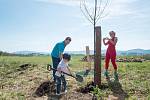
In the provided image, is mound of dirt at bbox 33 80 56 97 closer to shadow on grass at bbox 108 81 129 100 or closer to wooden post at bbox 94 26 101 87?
wooden post at bbox 94 26 101 87

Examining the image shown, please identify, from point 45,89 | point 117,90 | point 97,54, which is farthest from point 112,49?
point 45,89

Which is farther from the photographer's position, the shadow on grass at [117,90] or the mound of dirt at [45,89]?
the mound of dirt at [45,89]

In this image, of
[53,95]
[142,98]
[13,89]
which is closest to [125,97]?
[142,98]

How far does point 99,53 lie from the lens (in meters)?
11.7

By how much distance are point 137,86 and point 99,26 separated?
242cm

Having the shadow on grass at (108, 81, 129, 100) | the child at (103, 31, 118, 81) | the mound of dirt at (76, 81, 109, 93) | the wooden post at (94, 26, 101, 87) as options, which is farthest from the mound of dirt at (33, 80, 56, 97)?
the child at (103, 31, 118, 81)

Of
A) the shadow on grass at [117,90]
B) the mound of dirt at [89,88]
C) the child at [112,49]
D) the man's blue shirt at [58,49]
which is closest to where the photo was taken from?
the shadow on grass at [117,90]

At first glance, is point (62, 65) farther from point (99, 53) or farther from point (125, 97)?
point (125, 97)

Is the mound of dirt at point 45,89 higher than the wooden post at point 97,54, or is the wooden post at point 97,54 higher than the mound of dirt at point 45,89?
the wooden post at point 97,54

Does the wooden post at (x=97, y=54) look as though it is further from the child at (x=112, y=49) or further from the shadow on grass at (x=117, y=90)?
the child at (x=112, y=49)

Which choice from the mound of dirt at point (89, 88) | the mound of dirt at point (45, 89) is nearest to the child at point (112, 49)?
the mound of dirt at point (89, 88)

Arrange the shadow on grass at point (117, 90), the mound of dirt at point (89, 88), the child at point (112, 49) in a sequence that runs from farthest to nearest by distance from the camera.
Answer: the child at point (112, 49) → the mound of dirt at point (89, 88) → the shadow on grass at point (117, 90)

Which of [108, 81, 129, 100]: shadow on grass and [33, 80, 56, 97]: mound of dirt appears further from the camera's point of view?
[33, 80, 56, 97]: mound of dirt

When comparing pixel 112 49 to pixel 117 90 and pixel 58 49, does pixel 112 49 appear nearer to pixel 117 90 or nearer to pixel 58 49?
pixel 58 49
